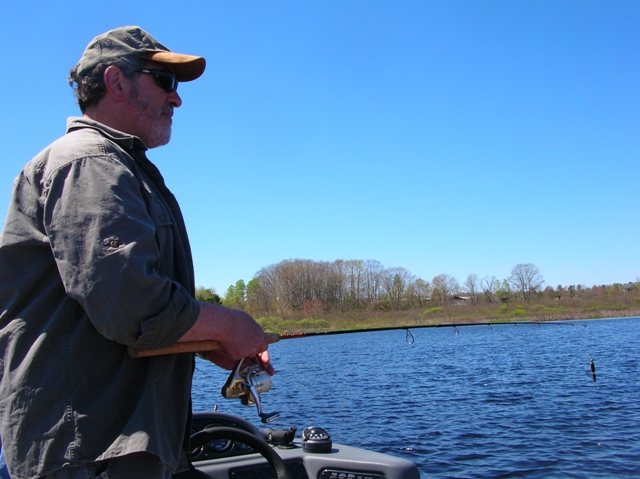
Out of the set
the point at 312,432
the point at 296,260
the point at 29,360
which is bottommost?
the point at 312,432

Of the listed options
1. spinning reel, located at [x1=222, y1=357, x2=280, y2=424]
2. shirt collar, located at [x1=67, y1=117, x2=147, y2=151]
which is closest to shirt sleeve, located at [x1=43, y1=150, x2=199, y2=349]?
shirt collar, located at [x1=67, y1=117, x2=147, y2=151]

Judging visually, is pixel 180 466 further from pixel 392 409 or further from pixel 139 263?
pixel 392 409

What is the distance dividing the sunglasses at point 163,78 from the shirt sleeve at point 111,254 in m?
0.39

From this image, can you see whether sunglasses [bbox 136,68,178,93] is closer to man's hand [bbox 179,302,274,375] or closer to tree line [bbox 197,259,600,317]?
man's hand [bbox 179,302,274,375]

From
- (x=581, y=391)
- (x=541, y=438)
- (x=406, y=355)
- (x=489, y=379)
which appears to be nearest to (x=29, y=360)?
(x=541, y=438)

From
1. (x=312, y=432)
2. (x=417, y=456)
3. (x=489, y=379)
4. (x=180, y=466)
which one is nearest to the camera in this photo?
(x=180, y=466)

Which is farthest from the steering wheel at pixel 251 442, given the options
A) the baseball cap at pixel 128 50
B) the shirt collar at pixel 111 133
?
the baseball cap at pixel 128 50

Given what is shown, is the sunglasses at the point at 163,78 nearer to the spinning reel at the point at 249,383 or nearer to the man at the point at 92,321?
the man at the point at 92,321

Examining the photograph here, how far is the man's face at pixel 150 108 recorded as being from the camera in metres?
1.75

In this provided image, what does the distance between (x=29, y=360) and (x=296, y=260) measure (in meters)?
87.8

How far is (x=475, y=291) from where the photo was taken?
104438 mm

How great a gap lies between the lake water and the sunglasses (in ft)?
11.2

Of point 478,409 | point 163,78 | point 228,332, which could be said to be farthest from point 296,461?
point 478,409

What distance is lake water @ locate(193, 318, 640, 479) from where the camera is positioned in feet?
32.2
